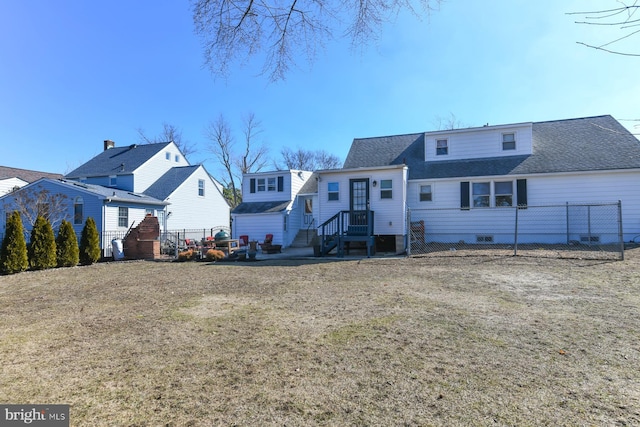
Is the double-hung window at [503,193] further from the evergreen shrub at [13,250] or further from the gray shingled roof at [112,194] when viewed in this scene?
the gray shingled roof at [112,194]

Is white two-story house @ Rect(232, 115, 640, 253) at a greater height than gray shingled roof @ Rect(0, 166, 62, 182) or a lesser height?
lesser

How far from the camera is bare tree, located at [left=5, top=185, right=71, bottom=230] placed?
1652 cm

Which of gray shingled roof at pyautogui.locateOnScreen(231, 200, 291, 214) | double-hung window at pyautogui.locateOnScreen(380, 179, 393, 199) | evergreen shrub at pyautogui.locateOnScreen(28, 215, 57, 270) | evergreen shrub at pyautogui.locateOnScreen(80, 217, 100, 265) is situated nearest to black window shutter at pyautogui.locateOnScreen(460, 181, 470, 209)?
double-hung window at pyautogui.locateOnScreen(380, 179, 393, 199)

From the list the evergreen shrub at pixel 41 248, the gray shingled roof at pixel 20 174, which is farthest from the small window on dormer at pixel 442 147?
the gray shingled roof at pixel 20 174

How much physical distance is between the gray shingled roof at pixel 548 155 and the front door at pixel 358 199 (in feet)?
9.09

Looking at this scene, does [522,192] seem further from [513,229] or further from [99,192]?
[99,192]

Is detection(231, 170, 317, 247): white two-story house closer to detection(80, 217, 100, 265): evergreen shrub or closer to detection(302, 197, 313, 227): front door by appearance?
detection(302, 197, 313, 227): front door

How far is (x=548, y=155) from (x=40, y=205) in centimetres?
2322

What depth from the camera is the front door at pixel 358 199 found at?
→ 47.4 ft

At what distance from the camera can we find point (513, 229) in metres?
14.5

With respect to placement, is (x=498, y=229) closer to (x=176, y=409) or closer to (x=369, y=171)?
(x=369, y=171)

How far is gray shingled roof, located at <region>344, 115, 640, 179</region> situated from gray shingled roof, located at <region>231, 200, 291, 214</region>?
186 inches

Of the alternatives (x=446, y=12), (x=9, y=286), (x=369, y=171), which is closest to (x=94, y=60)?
(x=9, y=286)

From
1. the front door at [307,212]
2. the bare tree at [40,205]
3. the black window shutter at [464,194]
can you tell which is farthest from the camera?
the front door at [307,212]
